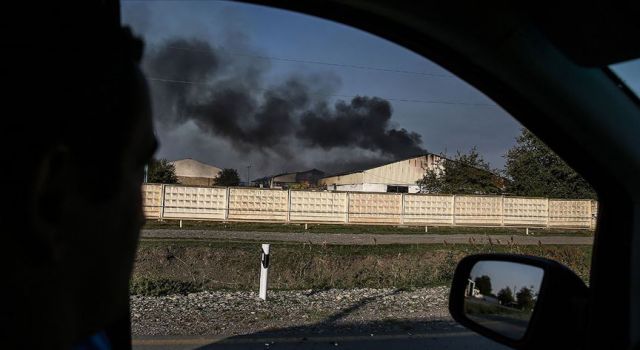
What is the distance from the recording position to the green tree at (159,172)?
3.60ft

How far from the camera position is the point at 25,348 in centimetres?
66

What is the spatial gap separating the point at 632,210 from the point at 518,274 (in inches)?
14.1

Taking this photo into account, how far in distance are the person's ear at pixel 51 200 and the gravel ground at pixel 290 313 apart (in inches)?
194

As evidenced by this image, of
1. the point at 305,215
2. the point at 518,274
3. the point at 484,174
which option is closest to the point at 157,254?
the point at 518,274

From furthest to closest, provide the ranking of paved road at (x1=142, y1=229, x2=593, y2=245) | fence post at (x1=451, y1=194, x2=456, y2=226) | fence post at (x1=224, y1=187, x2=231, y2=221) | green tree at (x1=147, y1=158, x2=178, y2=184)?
1. fence post at (x1=451, y1=194, x2=456, y2=226)
2. fence post at (x1=224, y1=187, x2=231, y2=221)
3. paved road at (x1=142, y1=229, x2=593, y2=245)
4. green tree at (x1=147, y1=158, x2=178, y2=184)

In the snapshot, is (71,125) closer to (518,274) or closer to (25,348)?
(25,348)

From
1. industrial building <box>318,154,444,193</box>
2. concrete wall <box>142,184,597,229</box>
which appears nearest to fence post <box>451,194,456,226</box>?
concrete wall <box>142,184,597,229</box>

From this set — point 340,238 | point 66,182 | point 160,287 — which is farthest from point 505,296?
point 340,238

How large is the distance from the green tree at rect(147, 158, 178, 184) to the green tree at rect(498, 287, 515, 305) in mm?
1104

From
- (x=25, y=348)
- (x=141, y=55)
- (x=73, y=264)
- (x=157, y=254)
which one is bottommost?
(x=157, y=254)

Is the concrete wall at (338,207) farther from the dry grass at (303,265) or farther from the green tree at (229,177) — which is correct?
the green tree at (229,177)

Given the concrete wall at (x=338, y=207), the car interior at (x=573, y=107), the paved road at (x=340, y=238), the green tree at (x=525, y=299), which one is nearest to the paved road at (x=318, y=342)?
the green tree at (x=525, y=299)

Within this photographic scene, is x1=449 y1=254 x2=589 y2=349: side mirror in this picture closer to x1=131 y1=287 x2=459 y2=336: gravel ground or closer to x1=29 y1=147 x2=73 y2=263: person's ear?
x1=29 y1=147 x2=73 y2=263: person's ear

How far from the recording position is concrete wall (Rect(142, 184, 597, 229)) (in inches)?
923
